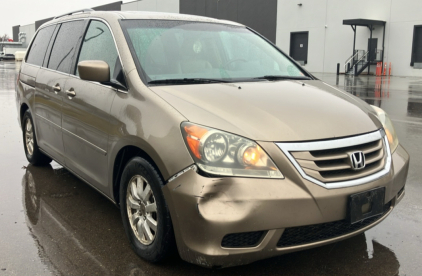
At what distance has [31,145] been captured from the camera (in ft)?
18.1

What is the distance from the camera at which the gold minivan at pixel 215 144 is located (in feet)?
8.16

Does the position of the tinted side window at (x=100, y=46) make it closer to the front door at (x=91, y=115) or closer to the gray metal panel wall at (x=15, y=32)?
the front door at (x=91, y=115)

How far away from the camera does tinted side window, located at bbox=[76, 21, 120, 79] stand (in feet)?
11.6

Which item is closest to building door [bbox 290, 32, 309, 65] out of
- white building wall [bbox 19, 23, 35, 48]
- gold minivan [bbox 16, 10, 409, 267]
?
gold minivan [bbox 16, 10, 409, 267]

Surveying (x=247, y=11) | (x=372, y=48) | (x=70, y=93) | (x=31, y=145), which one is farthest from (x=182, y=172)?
(x=247, y=11)

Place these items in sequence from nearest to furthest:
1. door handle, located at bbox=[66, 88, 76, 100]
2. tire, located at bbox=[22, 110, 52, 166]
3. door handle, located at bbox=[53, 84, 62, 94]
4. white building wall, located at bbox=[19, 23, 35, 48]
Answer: door handle, located at bbox=[66, 88, 76, 100] → door handle, located at bbox=[53, 84, 62, 94] → tire, located at bbox=[22, 110, 52, 166] → white building wall, located at bbox=[19, 23, 35, 48]

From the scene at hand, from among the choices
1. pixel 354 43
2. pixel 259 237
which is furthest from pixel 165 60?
pixel 354 43

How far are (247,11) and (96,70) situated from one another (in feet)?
126

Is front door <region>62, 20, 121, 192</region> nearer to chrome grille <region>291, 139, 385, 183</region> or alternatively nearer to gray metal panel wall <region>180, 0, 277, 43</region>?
chrome grille <region>291, 139, 385, 183</region>

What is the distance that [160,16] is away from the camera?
3.97 m

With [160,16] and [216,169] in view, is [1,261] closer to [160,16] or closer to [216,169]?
[216,169]

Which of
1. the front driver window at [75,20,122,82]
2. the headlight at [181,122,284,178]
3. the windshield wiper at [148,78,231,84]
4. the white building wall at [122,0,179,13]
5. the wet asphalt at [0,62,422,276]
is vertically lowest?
the wet asphalt at [0,62,422,276]

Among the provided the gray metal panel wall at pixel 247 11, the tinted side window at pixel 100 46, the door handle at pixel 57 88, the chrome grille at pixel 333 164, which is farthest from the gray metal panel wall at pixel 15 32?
the chrome grille at pixel 333 164

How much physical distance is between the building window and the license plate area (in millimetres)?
27811
